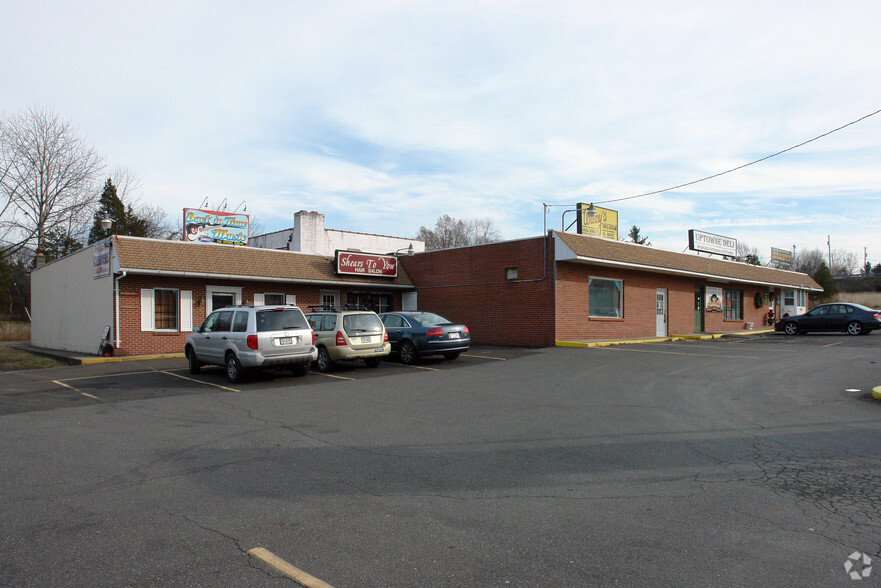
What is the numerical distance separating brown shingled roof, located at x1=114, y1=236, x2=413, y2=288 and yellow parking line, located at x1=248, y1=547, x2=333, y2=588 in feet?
58.9

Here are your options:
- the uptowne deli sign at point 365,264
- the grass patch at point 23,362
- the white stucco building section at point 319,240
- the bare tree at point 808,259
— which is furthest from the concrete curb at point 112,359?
the bare tree at point 808,259

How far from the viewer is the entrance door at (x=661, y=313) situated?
89.6 feet

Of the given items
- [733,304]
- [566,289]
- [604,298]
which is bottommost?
[733,304]

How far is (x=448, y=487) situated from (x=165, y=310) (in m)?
18.8

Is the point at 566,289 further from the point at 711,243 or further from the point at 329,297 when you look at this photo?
the point at 711,243

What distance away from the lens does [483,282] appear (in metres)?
24.8

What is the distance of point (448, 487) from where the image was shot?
19.1 feet

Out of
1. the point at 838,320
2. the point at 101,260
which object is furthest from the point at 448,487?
the point at 838,320

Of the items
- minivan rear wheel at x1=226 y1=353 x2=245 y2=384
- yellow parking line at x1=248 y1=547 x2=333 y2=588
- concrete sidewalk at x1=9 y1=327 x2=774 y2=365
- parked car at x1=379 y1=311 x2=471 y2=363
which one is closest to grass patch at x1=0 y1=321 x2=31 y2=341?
concrete sidewalk at x1=9 y1=327 x2=774 y2=365

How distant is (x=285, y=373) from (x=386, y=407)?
660cm

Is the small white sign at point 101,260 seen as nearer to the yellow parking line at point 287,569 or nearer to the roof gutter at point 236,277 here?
the roof gutter at point 236,277

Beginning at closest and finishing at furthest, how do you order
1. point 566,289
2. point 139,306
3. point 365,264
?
point 139,306 → point 566,289 → point 365,264

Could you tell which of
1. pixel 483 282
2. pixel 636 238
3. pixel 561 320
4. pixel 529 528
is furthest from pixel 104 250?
pixel 636 238

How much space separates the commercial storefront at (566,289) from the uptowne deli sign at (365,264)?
1.55 meters
